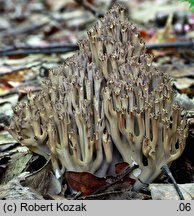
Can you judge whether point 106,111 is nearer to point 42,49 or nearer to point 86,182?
point 86,182

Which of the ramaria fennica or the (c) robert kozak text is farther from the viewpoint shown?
the ramaria fennica

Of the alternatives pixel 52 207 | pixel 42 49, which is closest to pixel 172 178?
pixel 52 207

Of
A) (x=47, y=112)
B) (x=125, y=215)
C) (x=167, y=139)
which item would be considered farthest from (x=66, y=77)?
(x=125, y=215)

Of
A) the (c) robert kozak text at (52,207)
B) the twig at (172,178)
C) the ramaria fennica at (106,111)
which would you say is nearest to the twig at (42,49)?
the ramaria fennica at (106,111)

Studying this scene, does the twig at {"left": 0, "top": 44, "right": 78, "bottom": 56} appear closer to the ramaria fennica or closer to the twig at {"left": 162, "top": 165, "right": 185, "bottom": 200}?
the ramaria fennica

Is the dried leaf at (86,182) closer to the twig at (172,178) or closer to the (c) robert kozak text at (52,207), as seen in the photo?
the (c) robert kozak text at (52,207)

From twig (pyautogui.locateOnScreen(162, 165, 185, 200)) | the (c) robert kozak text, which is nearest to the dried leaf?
the (c) robert kozak text

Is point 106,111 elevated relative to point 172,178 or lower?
elevated

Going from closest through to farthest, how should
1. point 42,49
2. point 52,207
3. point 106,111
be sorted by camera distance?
point 52,207 → point 106,111 → point 42,49

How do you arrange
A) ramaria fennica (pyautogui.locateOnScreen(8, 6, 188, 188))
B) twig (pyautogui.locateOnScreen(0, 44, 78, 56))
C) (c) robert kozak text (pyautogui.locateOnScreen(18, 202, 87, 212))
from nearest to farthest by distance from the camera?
(c) robert kozak text (pyautogui.locateOnScreen(18, 202, 87, 212)) < ramaria fennica (pyautogui.locateOnScreen(8, 6, 188, 188)) < twig (pyautogui.locateOnScreen(0, 44, 78, 56))
